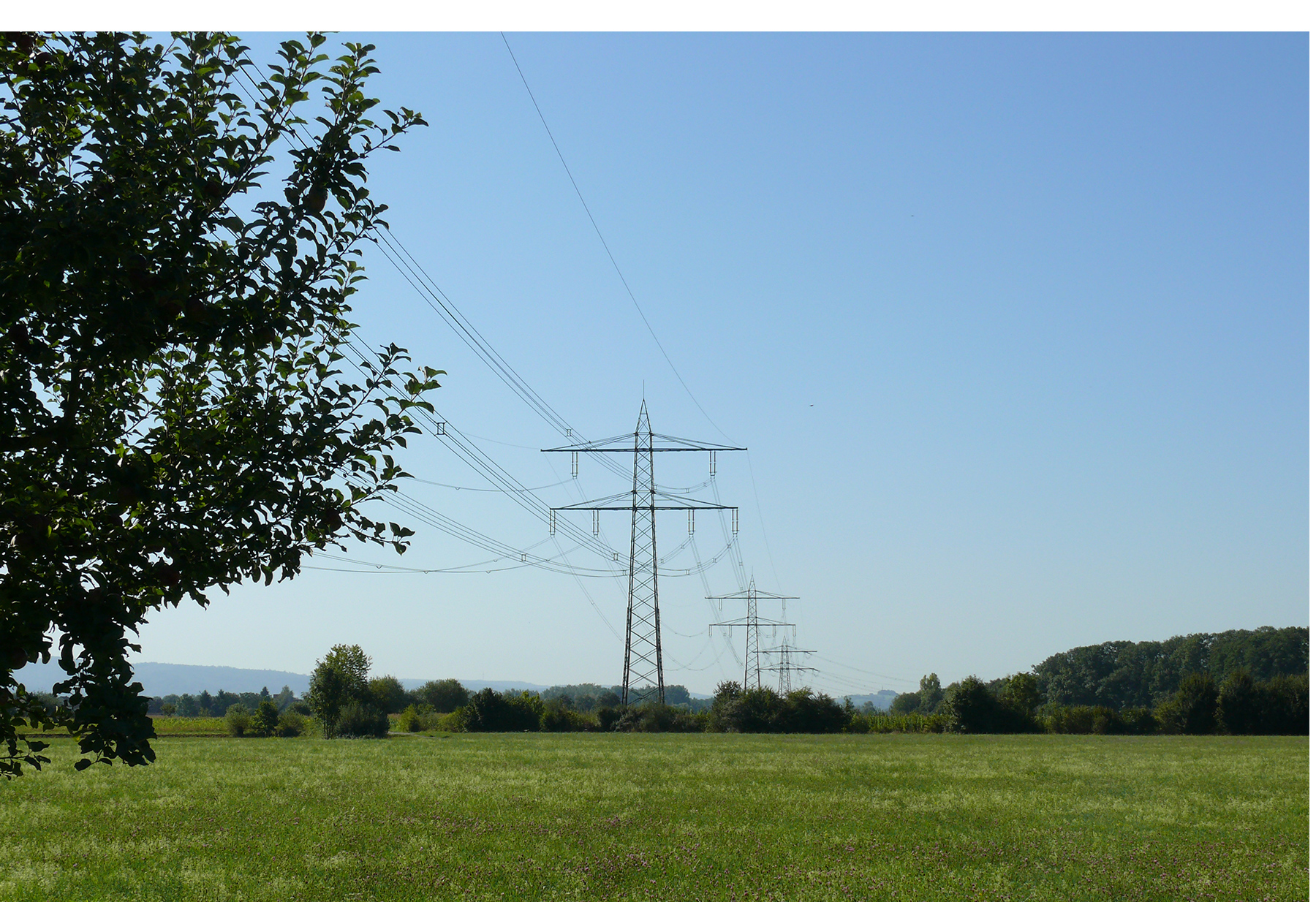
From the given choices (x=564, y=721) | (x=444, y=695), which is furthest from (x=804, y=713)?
(x=444, y=695)

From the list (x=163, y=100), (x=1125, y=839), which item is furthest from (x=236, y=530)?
(x=1125, y=839)

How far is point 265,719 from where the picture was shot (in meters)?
72.4

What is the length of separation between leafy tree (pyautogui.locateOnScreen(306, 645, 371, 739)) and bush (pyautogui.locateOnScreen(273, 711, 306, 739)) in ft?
4.77

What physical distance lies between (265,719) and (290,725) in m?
2.43

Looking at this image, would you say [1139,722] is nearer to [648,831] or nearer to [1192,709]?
[1192,709]

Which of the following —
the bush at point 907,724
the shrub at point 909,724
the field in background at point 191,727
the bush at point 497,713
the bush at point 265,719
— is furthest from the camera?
the shrub at point 909,724

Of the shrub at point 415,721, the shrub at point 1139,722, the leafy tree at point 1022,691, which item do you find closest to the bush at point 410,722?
the shrub at point 415,721

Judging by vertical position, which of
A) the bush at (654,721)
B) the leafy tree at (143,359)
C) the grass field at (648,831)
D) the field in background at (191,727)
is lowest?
the field in background at (191,727)

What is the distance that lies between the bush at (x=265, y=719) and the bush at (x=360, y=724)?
289 inches

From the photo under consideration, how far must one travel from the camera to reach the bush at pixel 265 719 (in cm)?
7081

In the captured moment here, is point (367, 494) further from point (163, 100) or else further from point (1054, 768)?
point (1054, 768)

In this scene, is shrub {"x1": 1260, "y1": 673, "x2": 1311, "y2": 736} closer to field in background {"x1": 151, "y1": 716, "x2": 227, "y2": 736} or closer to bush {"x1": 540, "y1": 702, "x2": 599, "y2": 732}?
bush {"x1": 540, "y1": 702, "x2": 599, "y2": 732}

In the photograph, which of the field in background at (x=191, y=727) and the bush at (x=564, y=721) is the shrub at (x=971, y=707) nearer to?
the bush at (x=564, y=721)

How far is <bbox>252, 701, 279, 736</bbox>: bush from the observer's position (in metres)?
70.8
